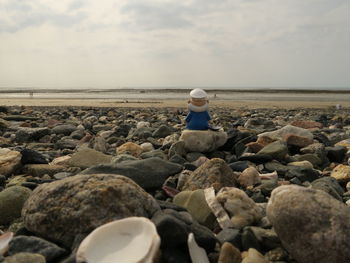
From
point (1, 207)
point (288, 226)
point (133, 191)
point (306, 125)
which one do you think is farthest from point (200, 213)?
point (306, 125)

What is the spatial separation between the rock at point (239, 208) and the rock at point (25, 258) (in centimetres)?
122

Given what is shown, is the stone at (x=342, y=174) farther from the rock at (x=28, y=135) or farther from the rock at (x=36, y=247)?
the rock at (x=28, y=135)

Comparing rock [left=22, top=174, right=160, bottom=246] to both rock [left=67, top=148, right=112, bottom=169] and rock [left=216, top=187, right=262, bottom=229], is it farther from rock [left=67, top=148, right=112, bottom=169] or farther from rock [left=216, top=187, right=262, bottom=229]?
rock [left=67, top=148, right=112, bottom=169]

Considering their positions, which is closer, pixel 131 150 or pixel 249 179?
pixel 249 179

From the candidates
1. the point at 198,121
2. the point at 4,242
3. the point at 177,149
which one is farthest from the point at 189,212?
the point at 198,121

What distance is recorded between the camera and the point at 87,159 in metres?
4.53

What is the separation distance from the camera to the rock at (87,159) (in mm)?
4453

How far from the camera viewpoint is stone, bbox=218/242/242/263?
1996mm

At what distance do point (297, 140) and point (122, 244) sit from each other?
4.27 meters

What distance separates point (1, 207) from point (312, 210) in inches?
86.8

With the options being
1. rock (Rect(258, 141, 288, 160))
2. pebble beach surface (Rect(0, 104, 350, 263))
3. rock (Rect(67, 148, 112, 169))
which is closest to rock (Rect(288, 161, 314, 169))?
rock (Rect(258, 141, 288, 160))

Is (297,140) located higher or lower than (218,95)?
higher

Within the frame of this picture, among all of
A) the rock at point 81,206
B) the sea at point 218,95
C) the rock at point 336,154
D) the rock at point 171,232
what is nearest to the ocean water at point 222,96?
the sea at point 218,95

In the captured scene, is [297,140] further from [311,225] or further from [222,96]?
[222,96]
